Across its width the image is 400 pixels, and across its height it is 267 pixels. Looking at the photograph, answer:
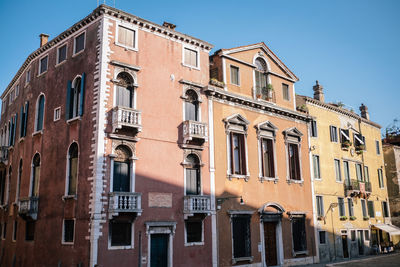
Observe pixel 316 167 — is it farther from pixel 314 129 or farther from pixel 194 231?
pixel 194 231

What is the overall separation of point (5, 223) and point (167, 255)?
42.6 feet

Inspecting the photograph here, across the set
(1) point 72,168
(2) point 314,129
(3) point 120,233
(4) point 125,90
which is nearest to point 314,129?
(2) point 314,129

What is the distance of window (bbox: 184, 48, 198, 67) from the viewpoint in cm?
2245

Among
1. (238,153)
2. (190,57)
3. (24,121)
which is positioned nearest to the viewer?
(190,57)

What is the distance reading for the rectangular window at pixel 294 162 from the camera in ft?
89.1

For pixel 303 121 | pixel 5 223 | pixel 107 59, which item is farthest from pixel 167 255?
→ pixel 303 121

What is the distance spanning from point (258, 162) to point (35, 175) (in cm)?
1308

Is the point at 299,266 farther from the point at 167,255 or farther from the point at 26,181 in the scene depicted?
the point at 26,181

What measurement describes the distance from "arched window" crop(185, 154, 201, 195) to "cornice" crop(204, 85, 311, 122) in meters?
3.97

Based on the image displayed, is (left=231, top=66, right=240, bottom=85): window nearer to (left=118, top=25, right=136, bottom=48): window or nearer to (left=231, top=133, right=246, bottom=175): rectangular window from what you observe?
(left=231, top=133, right=246, bottom=175): rectangular window

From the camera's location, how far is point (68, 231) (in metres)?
18.7

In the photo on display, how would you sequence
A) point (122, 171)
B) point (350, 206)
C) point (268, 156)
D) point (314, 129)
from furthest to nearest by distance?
point (350, 206), point (314, 129), point (268, 156), point (122, 171)

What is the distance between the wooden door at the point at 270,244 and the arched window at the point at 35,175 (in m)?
13.5

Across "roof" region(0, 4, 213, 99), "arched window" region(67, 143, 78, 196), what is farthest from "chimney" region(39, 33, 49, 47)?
"arched window" region(67, 143, 78, 196)
